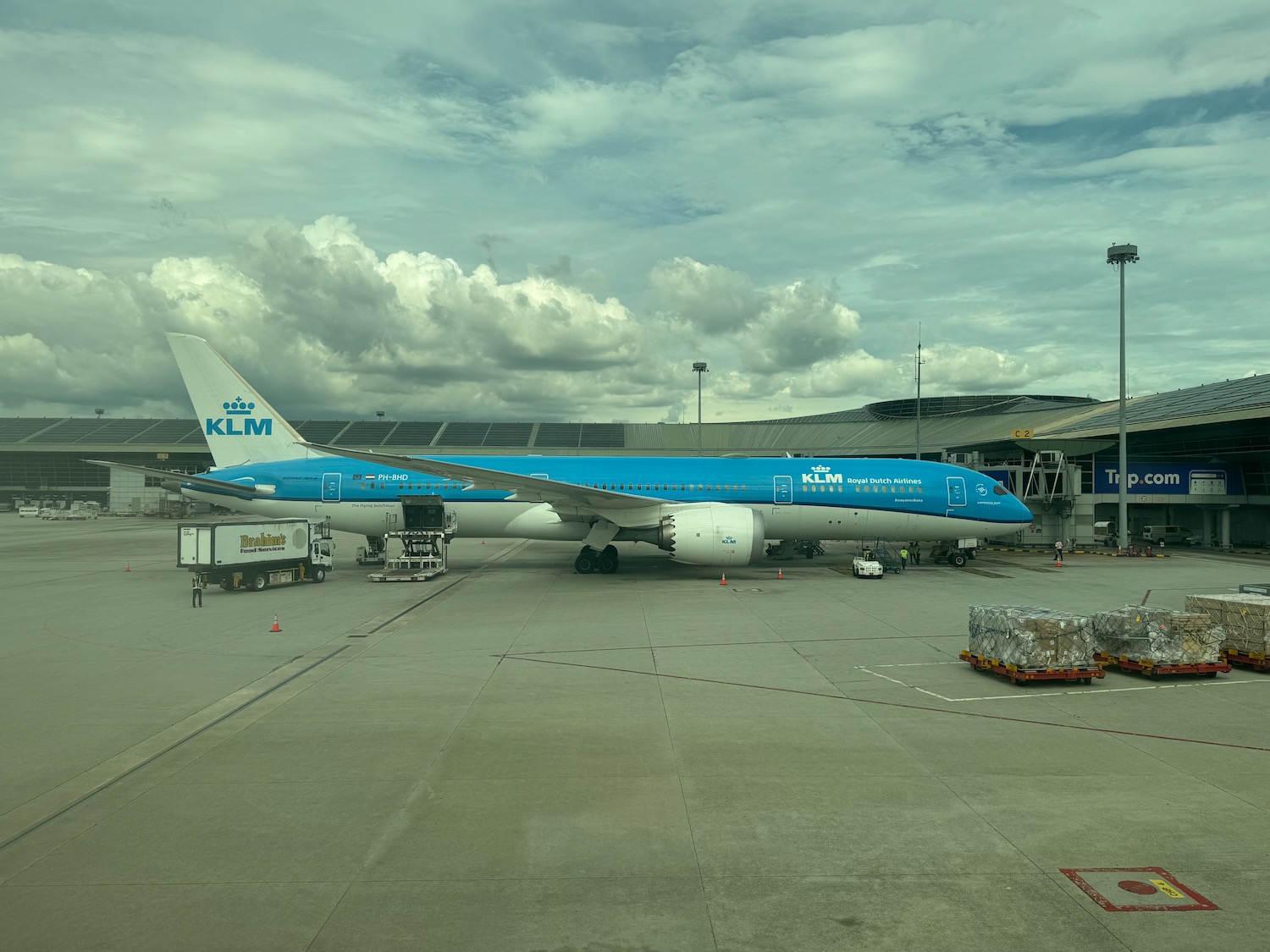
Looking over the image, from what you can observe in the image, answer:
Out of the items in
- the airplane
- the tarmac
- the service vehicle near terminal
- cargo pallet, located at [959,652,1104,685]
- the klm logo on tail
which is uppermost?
the klm logo on tail

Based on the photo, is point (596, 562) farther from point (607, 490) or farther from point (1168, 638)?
point (1168, 638)

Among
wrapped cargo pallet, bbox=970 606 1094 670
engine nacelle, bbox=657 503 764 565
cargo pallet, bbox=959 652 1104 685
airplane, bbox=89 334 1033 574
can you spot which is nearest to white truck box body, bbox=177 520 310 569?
airplane, bbox=89 334 1033 574

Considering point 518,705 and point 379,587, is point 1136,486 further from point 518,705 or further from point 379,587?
point 518,705

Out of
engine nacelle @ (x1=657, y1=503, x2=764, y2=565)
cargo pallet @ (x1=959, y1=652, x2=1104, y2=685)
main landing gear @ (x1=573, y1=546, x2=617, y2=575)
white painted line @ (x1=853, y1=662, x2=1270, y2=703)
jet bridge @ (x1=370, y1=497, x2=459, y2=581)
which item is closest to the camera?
white painted line @ (x1=853, y1=662, x2=1270, y2=703)

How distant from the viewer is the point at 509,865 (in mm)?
6527

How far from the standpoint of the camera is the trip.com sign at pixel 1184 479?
40344mm

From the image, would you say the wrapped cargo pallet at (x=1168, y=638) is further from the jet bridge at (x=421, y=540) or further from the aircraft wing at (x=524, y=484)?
the jet bridge at (x=421, y=540)

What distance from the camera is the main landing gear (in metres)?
27.9

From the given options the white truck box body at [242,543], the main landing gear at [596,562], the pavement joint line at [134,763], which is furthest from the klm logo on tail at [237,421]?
the pavement joint line at [134,763]

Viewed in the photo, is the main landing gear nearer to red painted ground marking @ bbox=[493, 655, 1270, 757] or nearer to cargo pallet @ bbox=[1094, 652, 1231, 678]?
red painted ground marking @ bbox=[493, 655, 1270, 757]

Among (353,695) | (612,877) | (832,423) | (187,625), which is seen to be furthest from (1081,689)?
(832,423)

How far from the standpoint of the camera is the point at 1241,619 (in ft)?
46.8

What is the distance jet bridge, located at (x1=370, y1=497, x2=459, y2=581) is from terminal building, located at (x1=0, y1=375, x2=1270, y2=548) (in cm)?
1851

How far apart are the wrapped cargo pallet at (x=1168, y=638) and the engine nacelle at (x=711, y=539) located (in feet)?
38.1
